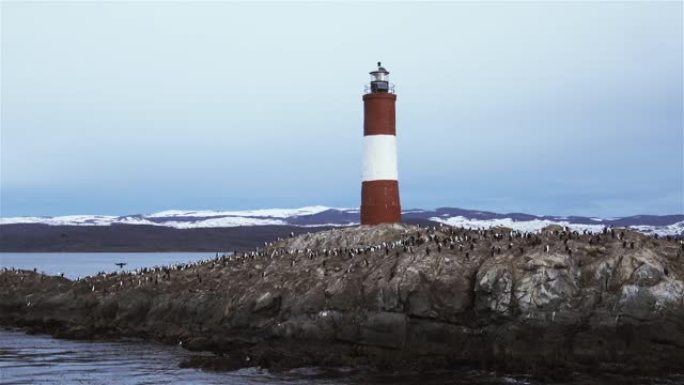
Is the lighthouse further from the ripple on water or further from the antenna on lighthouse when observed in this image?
the ripple on water

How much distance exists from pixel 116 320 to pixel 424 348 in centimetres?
1804

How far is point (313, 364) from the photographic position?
94.2ft

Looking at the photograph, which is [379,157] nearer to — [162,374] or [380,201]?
[380,201]

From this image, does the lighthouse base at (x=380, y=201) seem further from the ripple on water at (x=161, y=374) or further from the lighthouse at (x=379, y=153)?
the ripple on water at (x=161, y=374)

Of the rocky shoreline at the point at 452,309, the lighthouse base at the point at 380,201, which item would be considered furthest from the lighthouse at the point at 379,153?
the rocky shoreline at the point at 452,309

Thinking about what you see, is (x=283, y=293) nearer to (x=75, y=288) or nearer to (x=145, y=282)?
(x=145, y=282)

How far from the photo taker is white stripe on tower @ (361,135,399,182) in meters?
45.1

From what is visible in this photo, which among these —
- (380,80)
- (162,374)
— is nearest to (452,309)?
(162,374)

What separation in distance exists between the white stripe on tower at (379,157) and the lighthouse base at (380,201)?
38 cm

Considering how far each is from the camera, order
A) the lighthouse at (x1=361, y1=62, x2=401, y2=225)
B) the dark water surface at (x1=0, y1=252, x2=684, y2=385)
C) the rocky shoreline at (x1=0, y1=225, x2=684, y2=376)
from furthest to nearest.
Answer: the lighthouse at (x1=361, y1=62, x2=401, y2=225), the rocky shoreline at (x1=0, y1=225, x2=684, y2=376), the dark water surface at (x1=0, y1=252, x2=684, y2=385)

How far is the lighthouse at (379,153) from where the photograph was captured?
148 ft

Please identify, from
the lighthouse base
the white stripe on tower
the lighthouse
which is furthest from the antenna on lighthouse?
the lighthouse base

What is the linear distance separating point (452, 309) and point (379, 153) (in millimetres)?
17403

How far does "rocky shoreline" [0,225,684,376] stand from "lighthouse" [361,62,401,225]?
7.27m
